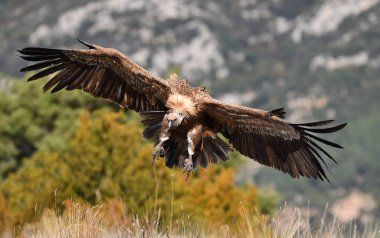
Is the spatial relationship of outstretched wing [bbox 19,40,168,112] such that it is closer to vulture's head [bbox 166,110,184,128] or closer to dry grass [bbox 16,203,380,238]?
vulture's head [bbox 166,110,184,128]

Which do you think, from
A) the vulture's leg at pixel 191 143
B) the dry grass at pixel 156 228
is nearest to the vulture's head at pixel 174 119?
the vulture's leg at pixel 191 143

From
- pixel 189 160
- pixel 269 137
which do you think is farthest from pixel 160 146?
pixel 269 137

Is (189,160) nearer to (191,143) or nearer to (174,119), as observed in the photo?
(191,143)

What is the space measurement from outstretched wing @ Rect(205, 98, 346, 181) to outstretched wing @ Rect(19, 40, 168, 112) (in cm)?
91

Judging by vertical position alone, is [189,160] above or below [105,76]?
below

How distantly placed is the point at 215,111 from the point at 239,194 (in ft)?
70.5

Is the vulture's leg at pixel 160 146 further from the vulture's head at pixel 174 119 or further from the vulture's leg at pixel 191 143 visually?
the vulture's leg at pixel 191 143

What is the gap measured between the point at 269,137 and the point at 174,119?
53.8 inches

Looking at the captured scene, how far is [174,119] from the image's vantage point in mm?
10750

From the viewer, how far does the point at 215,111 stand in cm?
1116

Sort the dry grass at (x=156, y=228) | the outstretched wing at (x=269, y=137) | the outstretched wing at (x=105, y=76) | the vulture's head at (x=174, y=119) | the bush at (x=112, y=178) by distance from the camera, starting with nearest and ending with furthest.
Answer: the dry grass at (x=156, y=228) < the outstretched wing at (x=269, y=137) < the vulture's head at (x=174, y=119) < the outstretched wing at (x=105, y=76) < the bush at (x=112, y=178)

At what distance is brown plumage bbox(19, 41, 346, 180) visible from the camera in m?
10.8

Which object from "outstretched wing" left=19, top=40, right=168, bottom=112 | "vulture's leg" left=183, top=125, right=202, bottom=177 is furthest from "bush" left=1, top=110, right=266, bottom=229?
"vulture's leg" left=183, top=125, right=202, bottom=177

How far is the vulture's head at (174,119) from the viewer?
423 inches
